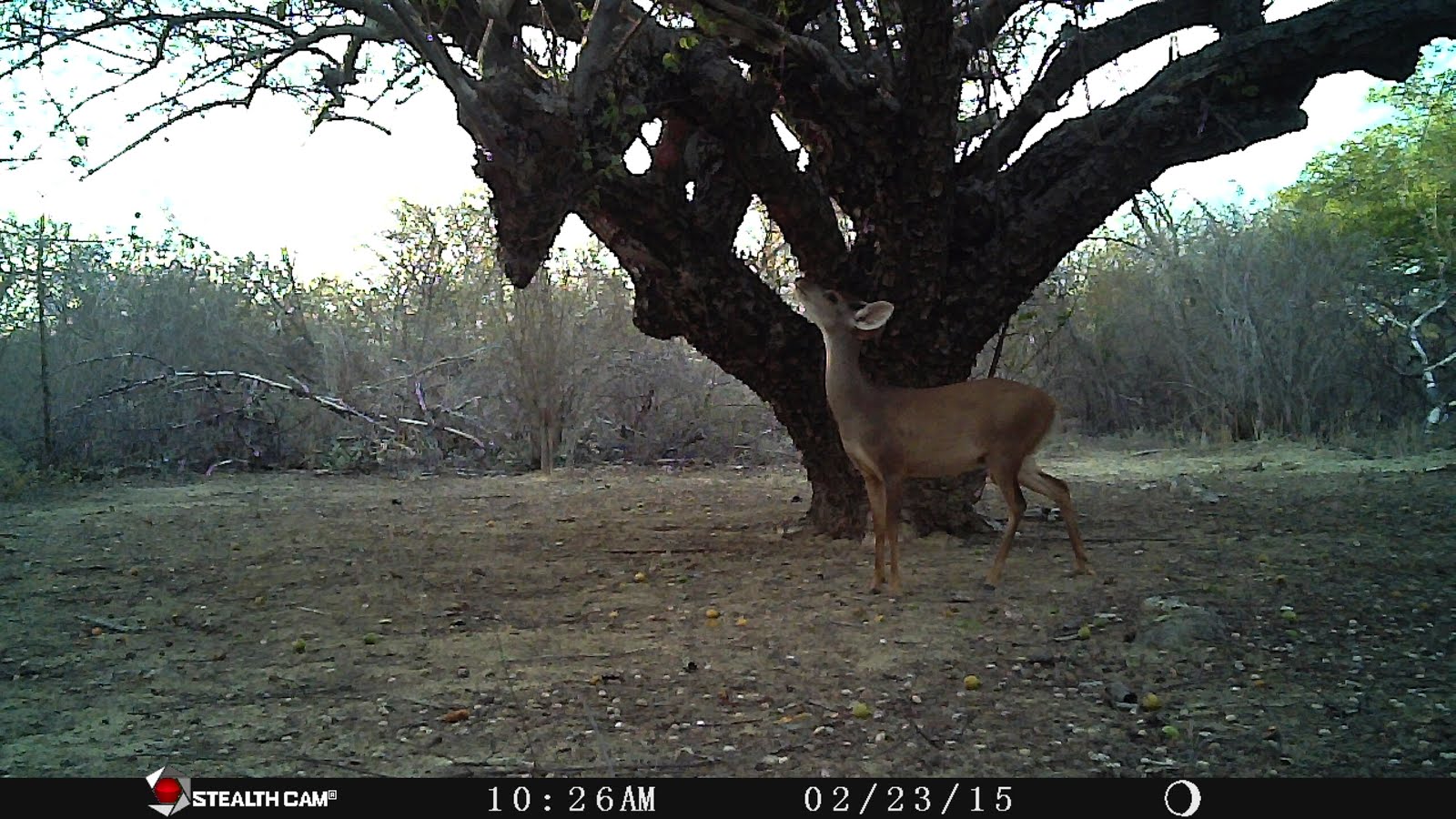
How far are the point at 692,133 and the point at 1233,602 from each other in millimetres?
4044

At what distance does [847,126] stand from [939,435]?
77.5 inches

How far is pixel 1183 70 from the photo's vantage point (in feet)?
22.4

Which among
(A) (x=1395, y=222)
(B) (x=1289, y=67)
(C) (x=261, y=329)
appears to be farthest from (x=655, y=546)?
(A) (x=1395, y=222)

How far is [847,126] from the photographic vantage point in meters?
6.31

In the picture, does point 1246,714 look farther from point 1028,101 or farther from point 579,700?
point 1028,101

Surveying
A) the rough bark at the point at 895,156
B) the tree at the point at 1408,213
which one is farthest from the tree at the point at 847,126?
the tree at the point at 1408,213

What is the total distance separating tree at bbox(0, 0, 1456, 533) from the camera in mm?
6102

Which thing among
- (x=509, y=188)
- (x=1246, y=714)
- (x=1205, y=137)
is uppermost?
(x=1205, y=137)

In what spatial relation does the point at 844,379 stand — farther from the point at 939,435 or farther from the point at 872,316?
the point at 939,435
